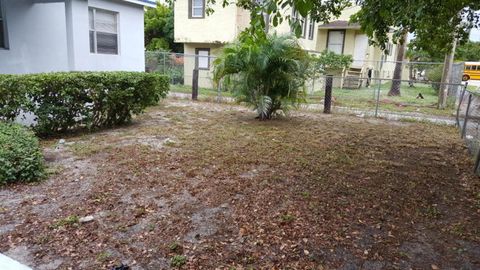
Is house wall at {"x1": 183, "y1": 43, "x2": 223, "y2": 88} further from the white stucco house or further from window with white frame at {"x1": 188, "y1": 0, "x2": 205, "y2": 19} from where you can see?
the white stucco house

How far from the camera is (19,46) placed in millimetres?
9250

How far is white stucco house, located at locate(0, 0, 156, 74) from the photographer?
357 inches

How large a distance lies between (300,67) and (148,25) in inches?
786

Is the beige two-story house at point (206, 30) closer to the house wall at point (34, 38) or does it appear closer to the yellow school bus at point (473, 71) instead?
the house wall at point (34, 38)

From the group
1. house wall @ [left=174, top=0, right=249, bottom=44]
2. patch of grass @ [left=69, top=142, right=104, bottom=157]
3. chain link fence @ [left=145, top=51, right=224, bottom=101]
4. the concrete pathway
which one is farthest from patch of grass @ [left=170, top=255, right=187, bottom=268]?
house wall @ [left=174, top=0, right=249, bottom=44]

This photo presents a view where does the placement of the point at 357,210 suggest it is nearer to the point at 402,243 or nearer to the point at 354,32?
the point at 402,243

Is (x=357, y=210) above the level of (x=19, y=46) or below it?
below

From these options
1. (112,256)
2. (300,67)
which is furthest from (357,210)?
(300,67)

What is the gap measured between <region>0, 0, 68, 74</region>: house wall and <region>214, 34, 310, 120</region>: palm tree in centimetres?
444

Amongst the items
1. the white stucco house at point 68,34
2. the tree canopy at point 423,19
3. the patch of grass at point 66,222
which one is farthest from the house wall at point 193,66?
the patch of grass at point 66,222

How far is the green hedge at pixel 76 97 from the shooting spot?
6430mm

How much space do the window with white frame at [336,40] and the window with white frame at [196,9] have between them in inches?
363

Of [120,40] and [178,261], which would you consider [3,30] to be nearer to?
[120,40]

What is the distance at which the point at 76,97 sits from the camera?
7305 mm
